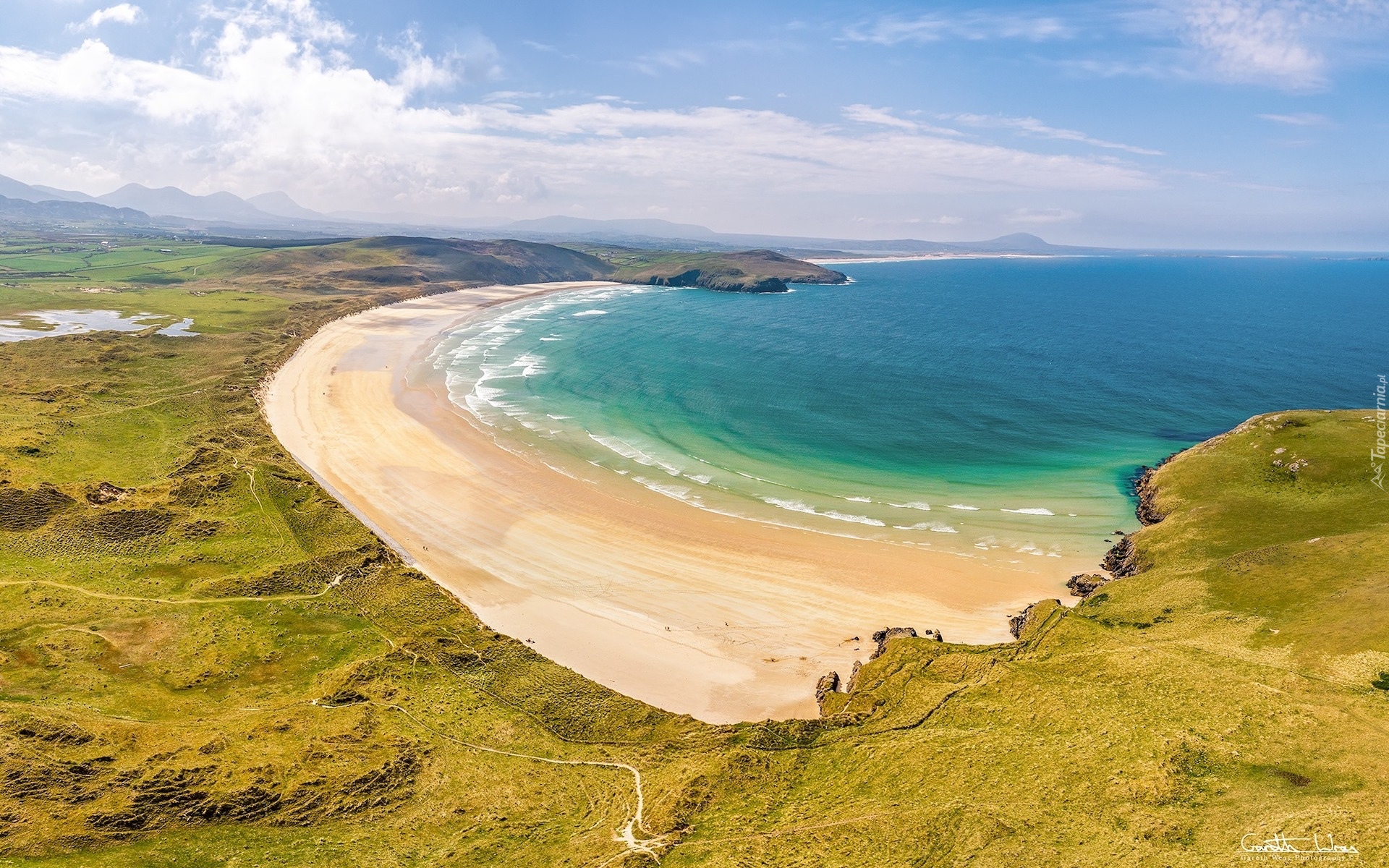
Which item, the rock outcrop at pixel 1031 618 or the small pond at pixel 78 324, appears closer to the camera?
the rock outcrop at pixel 1031 618

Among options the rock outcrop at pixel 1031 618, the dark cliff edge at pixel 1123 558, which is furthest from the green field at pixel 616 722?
the dark cliff edge at pixel 1123 558

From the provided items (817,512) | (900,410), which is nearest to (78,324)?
(817,512)

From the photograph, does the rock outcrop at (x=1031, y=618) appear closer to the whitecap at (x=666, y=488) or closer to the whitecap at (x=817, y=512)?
the whitecap at (x=817, y=512)

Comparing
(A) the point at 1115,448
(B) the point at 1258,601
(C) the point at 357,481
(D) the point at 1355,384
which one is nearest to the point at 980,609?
(B) the point at 1258,601

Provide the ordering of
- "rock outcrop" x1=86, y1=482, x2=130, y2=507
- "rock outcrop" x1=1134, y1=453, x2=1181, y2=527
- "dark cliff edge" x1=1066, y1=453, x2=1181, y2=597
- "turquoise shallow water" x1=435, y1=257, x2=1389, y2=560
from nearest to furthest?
1. "dark cliff edge" x1=1066, y1=453, x2=1181, y2=597
2. "rock outcrop" x1=86, y1=482, x2=130, y2=507
3. "rock outcrop" x1=1134, y1=453, x2=1181, y2=527
4. "turquoise shallow water" x1=435, y1=257, x2=1389, y2=560

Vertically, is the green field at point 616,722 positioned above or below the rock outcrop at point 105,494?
below

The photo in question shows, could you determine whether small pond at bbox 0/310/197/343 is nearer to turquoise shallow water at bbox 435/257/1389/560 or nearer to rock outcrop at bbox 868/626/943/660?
turquoise shallow water at bbox 435/257/1389/560

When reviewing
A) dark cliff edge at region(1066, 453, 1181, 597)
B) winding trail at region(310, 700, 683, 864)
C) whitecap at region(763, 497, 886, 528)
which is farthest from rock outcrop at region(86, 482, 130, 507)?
dark cliff edge at region(1066, 453, 1181, 597)
